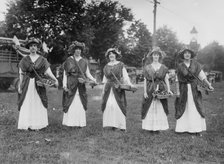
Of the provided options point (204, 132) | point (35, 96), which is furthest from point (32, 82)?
point (204, 132)

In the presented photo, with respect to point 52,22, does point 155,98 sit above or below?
below

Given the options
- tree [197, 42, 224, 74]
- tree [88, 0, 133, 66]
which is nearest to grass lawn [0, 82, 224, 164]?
tree [88, 0, 133, 66]

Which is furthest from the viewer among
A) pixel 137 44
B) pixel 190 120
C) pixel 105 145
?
pixel 137 44

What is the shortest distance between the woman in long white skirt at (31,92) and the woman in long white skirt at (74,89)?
0.51m

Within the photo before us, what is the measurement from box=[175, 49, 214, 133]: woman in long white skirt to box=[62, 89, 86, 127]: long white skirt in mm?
2580

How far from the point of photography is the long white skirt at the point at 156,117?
6.69 meters

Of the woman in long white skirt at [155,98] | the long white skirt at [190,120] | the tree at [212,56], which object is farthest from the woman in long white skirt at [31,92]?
the tree at [212,56]

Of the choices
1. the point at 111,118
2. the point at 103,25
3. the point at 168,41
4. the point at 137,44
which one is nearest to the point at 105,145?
the point at 111,118

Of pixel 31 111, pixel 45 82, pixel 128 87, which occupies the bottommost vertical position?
pixel 31 111

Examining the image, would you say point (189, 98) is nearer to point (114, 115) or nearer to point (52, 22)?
point (114, 115)

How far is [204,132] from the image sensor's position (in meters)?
7.02

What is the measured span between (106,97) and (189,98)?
7.19ft

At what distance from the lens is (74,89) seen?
726 centimetres

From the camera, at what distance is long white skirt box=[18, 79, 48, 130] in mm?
6762
